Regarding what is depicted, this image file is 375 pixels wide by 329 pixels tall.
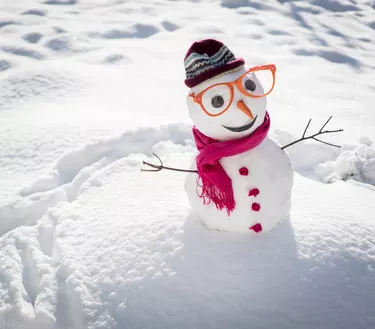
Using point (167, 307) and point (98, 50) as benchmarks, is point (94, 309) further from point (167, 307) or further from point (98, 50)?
point (98, 50)

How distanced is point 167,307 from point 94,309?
290mm

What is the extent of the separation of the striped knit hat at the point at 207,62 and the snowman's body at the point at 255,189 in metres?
0.35

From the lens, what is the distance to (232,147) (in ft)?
4.58

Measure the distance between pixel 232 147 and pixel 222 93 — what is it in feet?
0.70

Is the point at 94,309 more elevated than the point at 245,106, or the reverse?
the point at 245,106

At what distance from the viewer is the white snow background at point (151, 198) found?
1.38 meters

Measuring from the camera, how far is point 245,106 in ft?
4.44

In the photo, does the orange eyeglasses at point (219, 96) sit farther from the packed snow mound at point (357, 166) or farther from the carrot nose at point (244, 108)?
the packed snow mound at point (357, 166)

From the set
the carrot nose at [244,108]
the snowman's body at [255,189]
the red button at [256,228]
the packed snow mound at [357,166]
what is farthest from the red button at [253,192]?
the packed snow mound at [357,166]

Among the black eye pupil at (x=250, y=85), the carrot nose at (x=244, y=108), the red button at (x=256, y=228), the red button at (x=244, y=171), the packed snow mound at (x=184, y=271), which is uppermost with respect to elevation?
the black eye pupil at (x=250, y=85)

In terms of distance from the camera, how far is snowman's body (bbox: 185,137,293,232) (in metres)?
1.45

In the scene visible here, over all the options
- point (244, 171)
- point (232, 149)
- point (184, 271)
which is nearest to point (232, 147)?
point (232, 149)

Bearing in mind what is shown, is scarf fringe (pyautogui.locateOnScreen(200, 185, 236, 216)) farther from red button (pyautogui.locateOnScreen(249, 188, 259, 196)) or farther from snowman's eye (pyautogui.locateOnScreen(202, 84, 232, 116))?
snowman's eye (pyautogui.locateOnScreen(202, 84, 232, 116))

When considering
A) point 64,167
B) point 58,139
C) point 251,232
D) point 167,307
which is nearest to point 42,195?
point 64,167
